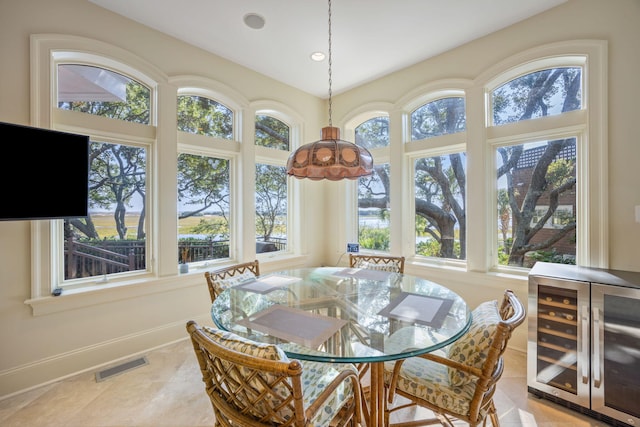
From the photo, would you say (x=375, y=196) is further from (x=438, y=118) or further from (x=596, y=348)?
(x=596, y=348)

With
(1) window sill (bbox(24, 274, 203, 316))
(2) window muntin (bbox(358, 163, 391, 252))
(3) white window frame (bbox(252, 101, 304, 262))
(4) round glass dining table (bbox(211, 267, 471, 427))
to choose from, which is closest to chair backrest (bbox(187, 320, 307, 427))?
(4) round glass dining table (bbox(211, 267, 471, 427))

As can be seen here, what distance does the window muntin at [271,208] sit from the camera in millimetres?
3783

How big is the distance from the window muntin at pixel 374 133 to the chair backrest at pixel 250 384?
3.31 metres

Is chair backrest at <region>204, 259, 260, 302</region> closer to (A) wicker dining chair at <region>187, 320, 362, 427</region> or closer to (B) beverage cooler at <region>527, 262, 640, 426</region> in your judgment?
(A) wicker dining chair at <region>187, 320, 362, 427</region>

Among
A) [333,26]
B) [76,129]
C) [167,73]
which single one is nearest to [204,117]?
[167,73]

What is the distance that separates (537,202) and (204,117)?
3.72 m

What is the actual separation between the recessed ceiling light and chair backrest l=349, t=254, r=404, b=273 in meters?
2.49

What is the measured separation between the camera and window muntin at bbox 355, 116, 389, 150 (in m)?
3.92

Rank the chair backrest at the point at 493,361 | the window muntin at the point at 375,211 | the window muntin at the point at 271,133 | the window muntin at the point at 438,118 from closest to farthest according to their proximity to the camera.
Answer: the chair backrest at the point at 493,361 → the window muntin at the point at 438,118 → the window muntin at the point at 271,133 → the window muntin at the point at 375,211

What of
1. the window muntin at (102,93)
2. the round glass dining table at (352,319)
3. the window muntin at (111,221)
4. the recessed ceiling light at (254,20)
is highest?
the recessed ceiling light at (254,20)

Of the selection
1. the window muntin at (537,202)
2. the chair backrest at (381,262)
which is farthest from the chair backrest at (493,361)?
the window muntin at (537,202)

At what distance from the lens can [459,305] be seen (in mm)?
1684

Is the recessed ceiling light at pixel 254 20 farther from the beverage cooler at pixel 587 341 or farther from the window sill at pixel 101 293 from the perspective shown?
the beverage cooler at pixel 587 341

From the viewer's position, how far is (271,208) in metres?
3.93
